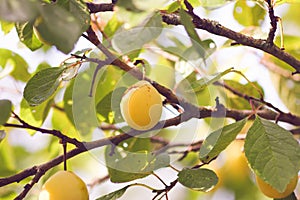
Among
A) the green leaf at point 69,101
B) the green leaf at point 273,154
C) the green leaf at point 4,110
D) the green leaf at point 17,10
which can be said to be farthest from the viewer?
the green leaf at point 69,101

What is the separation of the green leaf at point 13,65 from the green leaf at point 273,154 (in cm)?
67

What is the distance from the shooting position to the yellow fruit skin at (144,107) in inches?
35.4

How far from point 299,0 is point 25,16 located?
0.69m

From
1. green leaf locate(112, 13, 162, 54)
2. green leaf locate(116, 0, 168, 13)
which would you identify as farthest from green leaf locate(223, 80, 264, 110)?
green leaf locate(116, 0, 168, 13)

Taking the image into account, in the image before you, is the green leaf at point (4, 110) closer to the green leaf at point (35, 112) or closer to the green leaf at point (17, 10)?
the green leaf at point (17, 10)

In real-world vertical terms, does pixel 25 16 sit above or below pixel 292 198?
above

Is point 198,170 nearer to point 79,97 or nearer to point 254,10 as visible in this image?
point 79,97

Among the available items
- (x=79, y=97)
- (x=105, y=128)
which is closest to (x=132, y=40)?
(x=79, y=97)

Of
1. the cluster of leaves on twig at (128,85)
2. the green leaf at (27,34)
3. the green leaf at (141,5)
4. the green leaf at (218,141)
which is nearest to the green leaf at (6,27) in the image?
the cluster of leaves on twig at (128,85)

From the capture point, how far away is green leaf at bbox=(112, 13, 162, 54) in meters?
0.74

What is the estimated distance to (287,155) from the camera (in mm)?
792

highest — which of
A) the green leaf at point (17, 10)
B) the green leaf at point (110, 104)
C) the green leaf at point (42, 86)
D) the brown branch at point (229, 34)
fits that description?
the green leaf at point (17, 10)

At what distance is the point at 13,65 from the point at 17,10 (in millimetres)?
840

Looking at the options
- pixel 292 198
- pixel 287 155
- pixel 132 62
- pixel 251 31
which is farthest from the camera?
pixel 251 31
